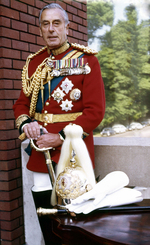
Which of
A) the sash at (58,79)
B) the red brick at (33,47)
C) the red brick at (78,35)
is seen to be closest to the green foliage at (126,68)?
the red brick at (78,35)

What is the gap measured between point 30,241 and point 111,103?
5194 mm

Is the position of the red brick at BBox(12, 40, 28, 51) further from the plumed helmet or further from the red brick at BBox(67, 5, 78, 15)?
the plumed helmet

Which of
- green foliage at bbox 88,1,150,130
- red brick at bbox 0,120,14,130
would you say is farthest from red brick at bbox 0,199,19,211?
green foliage at bbox 88,1,150,130

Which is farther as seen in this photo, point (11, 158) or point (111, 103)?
point (111, 103)

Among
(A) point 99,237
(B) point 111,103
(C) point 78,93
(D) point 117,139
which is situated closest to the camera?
(A) point 99,237

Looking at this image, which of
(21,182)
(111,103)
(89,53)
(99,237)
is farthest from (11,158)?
(111,103)

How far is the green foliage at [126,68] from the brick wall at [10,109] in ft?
15.1

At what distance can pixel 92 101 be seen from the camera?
1896 mm

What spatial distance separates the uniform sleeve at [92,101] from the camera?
6.11ft

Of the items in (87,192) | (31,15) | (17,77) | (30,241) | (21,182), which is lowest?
(30,241)

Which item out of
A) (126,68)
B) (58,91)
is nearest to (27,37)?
(58,91)

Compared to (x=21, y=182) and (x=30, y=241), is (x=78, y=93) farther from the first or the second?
(x=30, y=241)

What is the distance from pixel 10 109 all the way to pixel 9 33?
0.70 metres

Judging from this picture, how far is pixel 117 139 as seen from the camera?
2496mm
